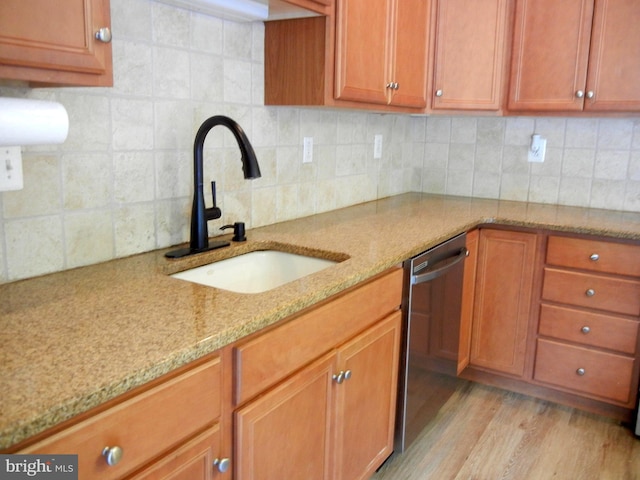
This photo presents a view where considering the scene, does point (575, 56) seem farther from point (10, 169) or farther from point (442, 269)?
point (10, 169)

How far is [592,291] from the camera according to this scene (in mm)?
2326

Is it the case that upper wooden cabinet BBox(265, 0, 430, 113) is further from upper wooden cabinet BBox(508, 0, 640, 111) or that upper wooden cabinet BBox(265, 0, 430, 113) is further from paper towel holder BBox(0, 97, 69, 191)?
paper towel holder BBox(0, 97, 69, 191)


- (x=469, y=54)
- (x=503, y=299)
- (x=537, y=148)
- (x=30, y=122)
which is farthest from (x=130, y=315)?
(x=537, y=148)

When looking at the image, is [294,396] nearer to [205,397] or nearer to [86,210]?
[205,397]

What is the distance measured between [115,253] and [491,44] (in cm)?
196

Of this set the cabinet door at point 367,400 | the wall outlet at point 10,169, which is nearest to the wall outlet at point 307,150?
the cabinet door at point 367,400

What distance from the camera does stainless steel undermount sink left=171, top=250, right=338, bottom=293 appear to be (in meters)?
1.71

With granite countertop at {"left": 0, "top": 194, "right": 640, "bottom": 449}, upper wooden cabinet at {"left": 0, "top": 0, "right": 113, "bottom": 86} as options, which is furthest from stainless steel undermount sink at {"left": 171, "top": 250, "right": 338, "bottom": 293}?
upper wooden cabinet at {"left": 0, "top": 0, "right": 113, "bottom": 86}

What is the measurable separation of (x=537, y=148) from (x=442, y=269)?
1212 mm

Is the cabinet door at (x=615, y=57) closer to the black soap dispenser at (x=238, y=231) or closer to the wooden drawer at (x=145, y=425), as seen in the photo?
the black soap dispenser at (x=238, y=231)

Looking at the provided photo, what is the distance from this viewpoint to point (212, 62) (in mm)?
1800

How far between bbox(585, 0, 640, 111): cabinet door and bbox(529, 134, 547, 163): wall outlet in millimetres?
403

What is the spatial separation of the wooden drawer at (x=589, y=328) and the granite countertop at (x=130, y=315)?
0.75 m

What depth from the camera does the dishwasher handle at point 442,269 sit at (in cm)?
188
